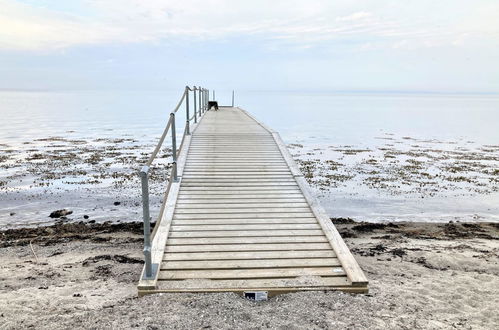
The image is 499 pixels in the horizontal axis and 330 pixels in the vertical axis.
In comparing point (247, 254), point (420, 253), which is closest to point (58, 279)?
point (247, 254)

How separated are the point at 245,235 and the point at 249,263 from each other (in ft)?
2.48

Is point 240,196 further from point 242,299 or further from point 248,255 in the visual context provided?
point 242,299

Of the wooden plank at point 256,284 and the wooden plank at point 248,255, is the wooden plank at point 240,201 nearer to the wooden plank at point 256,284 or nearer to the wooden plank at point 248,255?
the wooden plank at point 248,255

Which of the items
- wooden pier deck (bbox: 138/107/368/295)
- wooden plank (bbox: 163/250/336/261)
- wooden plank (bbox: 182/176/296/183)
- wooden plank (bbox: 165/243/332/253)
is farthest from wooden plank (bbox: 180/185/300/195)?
wooden plank (bbox: 163/250/336/261)

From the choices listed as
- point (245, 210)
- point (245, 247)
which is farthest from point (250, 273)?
point (245, 210)

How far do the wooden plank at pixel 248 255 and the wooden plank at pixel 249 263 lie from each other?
57 mm

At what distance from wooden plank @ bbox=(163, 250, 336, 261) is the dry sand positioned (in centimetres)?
69

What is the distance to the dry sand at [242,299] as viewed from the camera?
3.69 metres

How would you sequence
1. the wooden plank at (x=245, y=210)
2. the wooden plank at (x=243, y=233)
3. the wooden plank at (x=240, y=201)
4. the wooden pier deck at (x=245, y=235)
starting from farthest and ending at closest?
the wooden plank at (x=240, y=201), the wooden plank at (x=245, y=210), the wooden plank at (x=243, y=233), the wooden pier deck at (x=245, y=235)

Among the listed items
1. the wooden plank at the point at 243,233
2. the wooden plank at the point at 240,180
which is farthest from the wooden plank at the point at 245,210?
the wooden plank at the point at 240,180

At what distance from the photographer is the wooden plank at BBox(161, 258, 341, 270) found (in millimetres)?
4512

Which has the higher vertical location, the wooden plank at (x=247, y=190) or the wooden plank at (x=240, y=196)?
the wooden plank at (x=247, y=190)

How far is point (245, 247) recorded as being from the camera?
4988 millimetres

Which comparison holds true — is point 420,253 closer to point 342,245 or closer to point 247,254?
point 342,245
